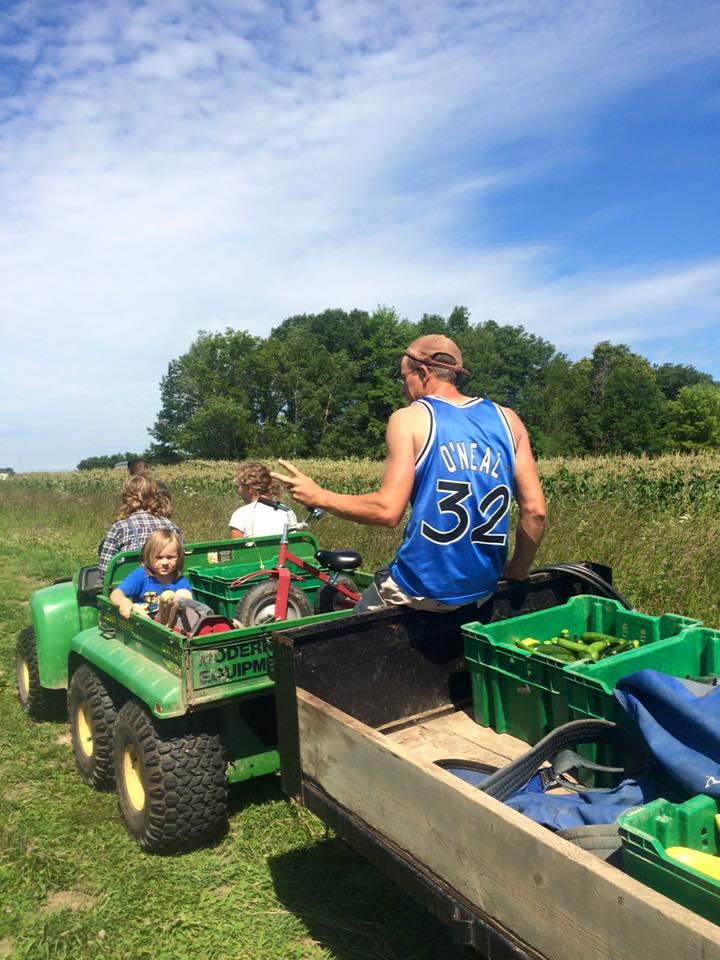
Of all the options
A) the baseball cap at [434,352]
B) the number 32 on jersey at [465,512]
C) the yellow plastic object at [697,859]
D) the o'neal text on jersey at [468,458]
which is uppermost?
the baseball cap at [434,352]

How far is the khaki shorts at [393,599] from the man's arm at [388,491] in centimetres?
37

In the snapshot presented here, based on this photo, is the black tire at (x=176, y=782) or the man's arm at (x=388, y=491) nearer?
the man's arm at (x=388, y=491)

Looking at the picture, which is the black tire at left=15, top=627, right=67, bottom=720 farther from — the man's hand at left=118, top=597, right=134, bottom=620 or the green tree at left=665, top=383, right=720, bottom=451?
the green tree at left=665, top=383, right=720, bottom=451

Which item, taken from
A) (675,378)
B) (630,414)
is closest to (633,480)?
(630,414)

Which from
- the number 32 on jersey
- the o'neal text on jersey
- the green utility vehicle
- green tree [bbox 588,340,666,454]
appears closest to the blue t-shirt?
the green utility vehicle

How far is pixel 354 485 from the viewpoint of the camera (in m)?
19.6

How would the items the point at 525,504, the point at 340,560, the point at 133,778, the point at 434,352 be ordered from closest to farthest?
the point at 434,352, the point at 525,504, the point at 133,778, the point at 340,560

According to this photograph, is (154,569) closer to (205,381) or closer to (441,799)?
(441,799)

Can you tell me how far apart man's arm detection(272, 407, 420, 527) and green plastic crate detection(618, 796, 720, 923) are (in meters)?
1.44

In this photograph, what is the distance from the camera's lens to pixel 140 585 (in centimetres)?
450

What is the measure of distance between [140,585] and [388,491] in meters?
2.16

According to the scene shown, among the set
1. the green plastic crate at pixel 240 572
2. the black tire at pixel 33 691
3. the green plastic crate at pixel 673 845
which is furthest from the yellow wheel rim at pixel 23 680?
the green plastic crate at pixel 673 845

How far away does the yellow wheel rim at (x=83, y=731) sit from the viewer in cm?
445

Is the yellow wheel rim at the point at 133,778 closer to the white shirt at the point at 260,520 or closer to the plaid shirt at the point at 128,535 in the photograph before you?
the plaid shirt at the point at 128,535
